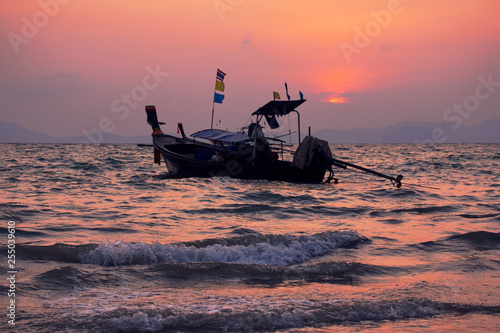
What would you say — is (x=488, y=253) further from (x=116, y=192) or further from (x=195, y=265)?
(x=116, y=192)

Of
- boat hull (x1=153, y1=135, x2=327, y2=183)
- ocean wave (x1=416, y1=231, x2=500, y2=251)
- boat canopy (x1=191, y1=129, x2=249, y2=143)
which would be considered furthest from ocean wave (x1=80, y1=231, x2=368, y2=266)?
boat canopy (x1=191, y1=129, x2=249, y2=143)

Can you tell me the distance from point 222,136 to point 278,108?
3192 mm

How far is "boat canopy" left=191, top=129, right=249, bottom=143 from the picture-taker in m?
22.4

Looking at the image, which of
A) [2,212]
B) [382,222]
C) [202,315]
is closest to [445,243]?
[382,222]

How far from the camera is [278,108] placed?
2264cm

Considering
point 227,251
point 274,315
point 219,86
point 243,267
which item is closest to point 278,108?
point 219,86

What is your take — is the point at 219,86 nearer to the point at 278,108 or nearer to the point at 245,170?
the point at 278,108

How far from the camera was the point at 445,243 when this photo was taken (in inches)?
361

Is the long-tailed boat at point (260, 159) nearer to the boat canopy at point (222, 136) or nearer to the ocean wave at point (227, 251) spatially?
the boat canopy at point (222, 136)

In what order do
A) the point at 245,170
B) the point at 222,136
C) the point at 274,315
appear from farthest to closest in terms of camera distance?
the point at 222,136 → the point at 245,170 → the point at 274,315

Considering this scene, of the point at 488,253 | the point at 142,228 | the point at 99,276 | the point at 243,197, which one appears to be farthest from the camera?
the point at 243,197

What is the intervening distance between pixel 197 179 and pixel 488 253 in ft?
52.4

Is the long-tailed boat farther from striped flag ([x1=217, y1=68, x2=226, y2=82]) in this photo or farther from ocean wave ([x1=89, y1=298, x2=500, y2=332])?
ocean wave ([x1=89, y1=298, x2=500, y2=332])

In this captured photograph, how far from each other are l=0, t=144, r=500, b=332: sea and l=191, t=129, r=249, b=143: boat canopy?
8206mm
